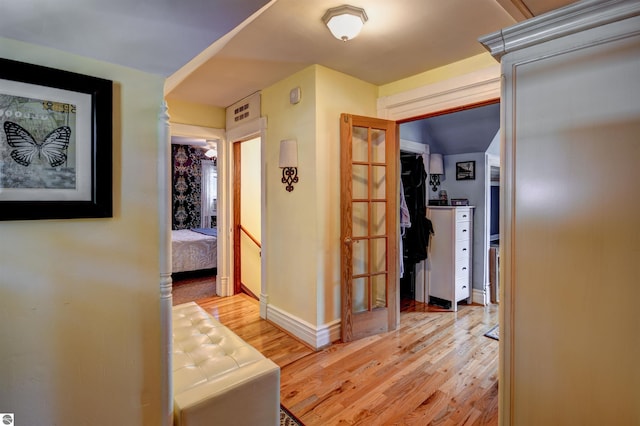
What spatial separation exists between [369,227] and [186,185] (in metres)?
5.53

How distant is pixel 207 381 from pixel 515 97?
5.72 ft

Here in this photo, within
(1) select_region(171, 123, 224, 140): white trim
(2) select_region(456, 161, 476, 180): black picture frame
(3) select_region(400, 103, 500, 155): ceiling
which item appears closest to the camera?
(3) select_region(400, 103, 500, 155): ceiling

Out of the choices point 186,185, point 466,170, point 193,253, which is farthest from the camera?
point 186,185

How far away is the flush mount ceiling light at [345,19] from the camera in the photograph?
1799 millimetres

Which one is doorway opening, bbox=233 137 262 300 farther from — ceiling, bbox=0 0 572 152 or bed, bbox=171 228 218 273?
bed, bbox=171 228 218 273

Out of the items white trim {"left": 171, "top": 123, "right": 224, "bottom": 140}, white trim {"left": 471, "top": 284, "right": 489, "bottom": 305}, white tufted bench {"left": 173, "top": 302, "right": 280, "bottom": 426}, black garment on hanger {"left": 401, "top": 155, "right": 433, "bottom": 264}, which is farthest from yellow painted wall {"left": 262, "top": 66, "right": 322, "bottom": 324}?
white trim {"left": 471, "top": 284, "right": 489, "bottom": 305}

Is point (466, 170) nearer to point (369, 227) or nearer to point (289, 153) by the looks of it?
point (369, 227)

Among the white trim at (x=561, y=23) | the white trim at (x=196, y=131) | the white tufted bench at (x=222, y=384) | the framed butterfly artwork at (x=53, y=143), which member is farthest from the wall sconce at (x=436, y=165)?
the framed butterfly artwork at (x=53, y=143)

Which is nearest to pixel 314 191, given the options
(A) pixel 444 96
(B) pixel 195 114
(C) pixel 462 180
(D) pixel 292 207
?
(D) pixel 292 207

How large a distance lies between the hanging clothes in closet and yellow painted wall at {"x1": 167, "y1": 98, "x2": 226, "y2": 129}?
2.45 m

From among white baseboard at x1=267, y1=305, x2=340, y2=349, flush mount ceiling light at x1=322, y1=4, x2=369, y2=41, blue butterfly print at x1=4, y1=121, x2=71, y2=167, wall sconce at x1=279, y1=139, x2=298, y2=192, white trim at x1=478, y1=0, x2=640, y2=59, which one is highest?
flush mount ceiling light at x1=322, y1=4, x2=369, y2=41

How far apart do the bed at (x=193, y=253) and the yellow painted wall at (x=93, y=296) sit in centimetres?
374

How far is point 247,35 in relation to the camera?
212 cm

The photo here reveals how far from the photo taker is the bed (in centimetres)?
463
